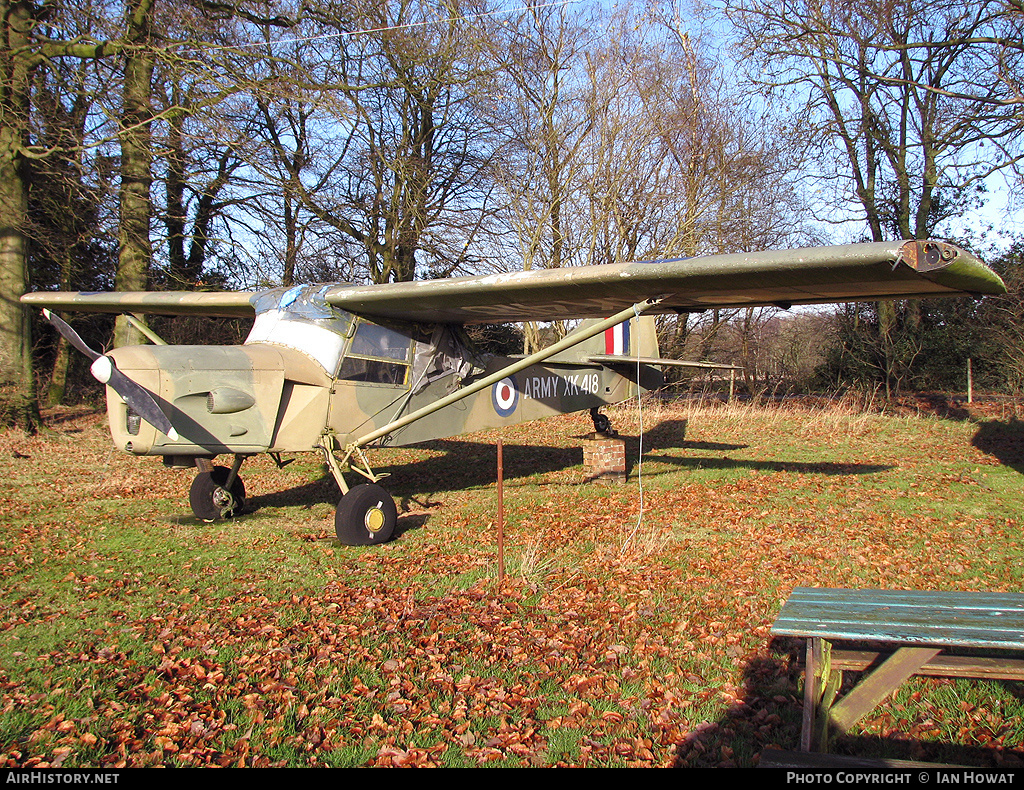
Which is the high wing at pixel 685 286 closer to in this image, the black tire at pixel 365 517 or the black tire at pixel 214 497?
the black tire at pixel 365 517

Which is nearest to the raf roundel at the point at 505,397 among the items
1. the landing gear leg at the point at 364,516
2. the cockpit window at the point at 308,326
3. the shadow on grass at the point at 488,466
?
the shadow on grass at the point at 488,466

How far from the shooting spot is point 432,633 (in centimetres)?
483

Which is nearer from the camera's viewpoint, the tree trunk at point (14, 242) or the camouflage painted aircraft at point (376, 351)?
the camouflage painted aircraft at point (376, 351)

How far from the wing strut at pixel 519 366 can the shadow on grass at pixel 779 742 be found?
3765 millimetres

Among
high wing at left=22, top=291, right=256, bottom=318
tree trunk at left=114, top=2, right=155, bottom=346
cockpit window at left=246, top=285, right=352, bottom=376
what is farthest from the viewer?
tree trunk at left=114, top=2, right=155, bottom=346

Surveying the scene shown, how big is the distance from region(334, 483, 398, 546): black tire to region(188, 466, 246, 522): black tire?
208cm

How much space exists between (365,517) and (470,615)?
2346 mm

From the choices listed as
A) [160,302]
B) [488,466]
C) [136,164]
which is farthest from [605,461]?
[136,164]

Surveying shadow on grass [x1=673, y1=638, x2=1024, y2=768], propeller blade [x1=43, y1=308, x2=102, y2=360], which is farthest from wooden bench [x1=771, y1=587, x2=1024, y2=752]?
propeller blade [x1=43, y1=308, x2=102, y2=360]

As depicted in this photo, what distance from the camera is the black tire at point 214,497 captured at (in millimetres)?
8203

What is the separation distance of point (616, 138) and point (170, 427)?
55.1ft

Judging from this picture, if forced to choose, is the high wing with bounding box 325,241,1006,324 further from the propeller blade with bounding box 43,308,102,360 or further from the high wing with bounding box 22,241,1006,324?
the propeller blade with bounding box 43,308,102,360

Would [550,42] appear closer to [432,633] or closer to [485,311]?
[485,311]

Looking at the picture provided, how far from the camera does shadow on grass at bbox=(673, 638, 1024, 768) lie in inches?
131
